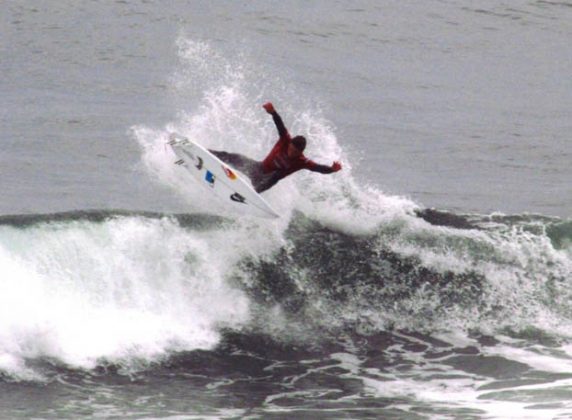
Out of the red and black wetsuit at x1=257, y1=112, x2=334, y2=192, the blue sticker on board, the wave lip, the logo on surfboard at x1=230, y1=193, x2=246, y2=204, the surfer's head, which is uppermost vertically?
the surfer's head

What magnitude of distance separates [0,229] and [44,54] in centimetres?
1240

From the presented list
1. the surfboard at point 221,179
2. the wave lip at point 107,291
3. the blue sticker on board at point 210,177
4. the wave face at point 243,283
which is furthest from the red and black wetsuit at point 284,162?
the wave lip at point 107,291

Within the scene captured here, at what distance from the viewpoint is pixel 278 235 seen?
59.0 feet

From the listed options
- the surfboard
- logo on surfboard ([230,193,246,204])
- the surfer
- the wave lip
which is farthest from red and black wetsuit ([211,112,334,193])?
the wave lip

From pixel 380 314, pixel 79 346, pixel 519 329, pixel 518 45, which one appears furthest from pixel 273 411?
pixel 518 45

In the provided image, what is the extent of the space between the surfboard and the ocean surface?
0.39 meters

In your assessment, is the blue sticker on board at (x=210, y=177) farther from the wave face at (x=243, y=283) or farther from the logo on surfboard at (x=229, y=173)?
the wave face at (x=243, y=283)

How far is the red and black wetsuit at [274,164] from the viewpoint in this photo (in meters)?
16.8

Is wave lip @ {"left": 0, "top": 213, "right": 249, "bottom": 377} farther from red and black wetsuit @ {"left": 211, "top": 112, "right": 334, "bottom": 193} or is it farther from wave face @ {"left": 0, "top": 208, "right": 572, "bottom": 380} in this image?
red and black wetsuit @ {"left": 211, "top": 112, "right": 334, "bottom": 193}

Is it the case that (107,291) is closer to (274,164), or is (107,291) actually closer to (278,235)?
(274,164)

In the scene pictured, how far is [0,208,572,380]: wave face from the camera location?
14.9 m

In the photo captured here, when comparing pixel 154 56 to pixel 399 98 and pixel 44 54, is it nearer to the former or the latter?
pixel 44 54

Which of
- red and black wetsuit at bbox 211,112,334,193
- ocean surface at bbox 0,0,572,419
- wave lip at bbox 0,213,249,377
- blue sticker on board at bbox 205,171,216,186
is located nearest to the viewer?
ocean surface at bbox 0,0,572,419

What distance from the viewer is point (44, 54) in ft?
91.1
